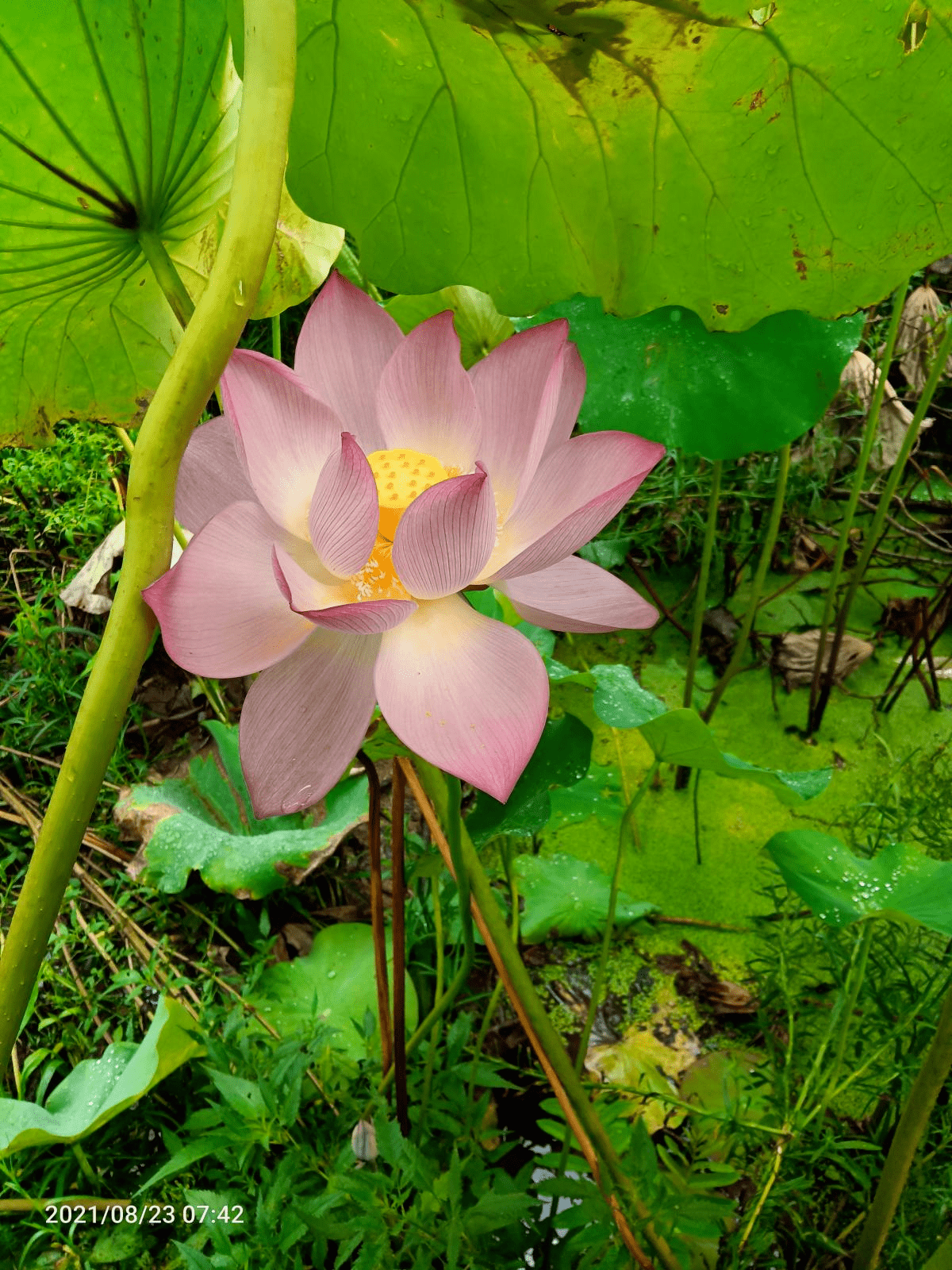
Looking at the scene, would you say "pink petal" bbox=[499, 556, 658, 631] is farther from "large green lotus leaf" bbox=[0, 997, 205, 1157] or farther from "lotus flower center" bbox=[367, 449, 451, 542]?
"large green lotus leaf" bbox=[0, 997, 205, 1157]

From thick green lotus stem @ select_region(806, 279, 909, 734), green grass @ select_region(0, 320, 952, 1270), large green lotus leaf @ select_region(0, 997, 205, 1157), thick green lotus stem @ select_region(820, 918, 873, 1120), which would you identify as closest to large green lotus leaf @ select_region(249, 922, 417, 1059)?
green grass @ select_region(0, 320, 952, 1270)

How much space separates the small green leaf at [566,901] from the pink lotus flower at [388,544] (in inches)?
31.3

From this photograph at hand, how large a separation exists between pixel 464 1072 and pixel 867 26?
82cm

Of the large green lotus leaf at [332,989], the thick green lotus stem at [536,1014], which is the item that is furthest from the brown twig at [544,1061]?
the large green lotus leaf at [332,989]

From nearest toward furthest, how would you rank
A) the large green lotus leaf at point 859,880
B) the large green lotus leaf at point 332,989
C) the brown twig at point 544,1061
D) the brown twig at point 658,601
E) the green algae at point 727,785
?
the brown twig at point 544,1061 < the large green lotus leaf at point 859,880 < the large green lotus leaf at point 332,989 < the green algae at point 727,785 < the brown twig at point 658,601

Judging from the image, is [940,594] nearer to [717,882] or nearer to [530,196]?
[717,882]

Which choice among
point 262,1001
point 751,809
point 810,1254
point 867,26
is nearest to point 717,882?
point 751,809

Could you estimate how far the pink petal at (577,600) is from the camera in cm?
30

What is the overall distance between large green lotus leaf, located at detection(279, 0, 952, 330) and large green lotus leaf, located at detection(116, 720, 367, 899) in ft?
2.09

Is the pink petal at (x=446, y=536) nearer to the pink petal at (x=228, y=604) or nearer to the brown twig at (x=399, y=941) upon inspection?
the pink petal at (x=228, y=604)

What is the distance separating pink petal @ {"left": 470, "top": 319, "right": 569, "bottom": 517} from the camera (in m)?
0.31

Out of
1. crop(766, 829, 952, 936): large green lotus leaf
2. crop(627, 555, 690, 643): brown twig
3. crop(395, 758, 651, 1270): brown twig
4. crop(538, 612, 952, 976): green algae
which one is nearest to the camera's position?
crop(395, 758, 651, 1270): brown twig

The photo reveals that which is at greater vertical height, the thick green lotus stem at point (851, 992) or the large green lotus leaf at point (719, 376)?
the large green lotus leaf at point (719, 376)

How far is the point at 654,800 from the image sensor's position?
137cm
